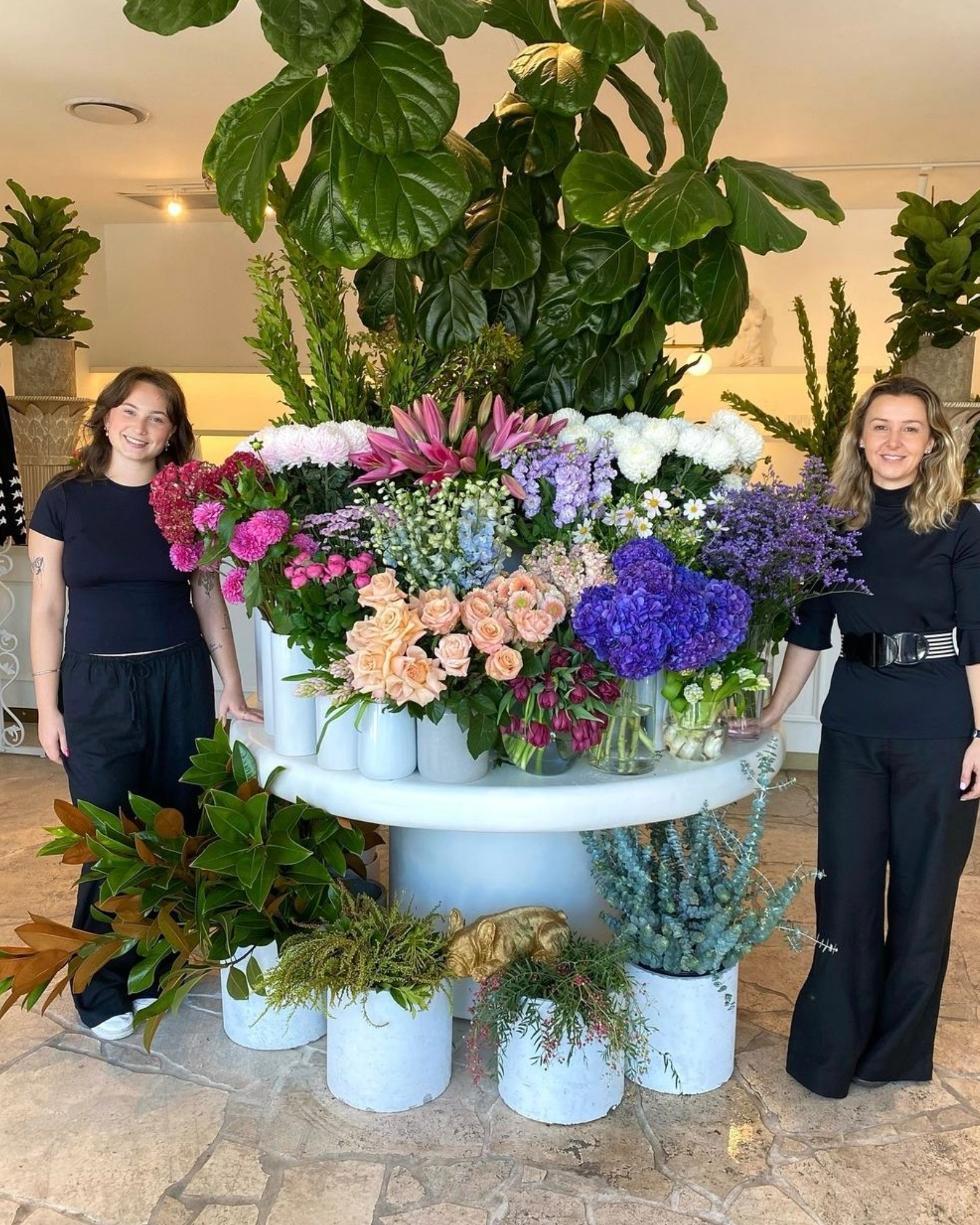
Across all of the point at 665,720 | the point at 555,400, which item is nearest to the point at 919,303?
the point at 555,400

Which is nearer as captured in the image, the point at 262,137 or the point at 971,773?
the point at 262,137

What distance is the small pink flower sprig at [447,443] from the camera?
1916 millimetres

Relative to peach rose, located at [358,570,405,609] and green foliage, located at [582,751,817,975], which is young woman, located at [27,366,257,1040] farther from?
green foliage, located at [582,751,817,975]

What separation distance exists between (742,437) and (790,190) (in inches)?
18.9

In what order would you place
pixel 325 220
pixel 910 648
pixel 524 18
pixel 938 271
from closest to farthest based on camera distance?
pixel 325 220 → pixel 910 648 → pixel 524 18 → pixel 938 271

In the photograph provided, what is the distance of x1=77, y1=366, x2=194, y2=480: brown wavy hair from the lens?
2.39m

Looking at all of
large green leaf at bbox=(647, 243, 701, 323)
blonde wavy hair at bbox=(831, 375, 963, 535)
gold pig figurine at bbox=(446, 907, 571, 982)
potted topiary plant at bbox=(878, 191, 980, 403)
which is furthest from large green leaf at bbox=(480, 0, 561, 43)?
potted topiary plant at bbox=(878, 191, 980, 403)

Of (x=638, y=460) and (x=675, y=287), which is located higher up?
(x=675, y=287)

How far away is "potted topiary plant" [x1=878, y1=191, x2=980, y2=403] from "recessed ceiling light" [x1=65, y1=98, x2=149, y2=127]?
122 inches

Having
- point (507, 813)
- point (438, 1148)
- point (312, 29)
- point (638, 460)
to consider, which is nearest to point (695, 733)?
point (507, 813)

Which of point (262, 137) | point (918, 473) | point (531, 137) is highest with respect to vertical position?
point (531, 137)

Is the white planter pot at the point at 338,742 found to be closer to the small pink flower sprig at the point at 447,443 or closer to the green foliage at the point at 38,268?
the small pink flower sprig at the point at 447,443

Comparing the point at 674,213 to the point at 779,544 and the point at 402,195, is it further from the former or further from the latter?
the point at 779,544

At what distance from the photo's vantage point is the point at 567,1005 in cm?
200
